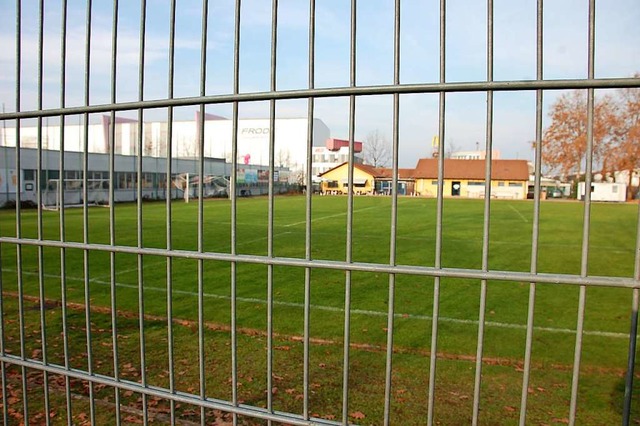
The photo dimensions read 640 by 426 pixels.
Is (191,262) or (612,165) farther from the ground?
(612,165)

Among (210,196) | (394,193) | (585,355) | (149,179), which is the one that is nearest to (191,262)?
(585,355)

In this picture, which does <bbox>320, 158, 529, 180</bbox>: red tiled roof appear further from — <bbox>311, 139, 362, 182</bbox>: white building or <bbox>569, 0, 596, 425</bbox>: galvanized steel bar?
<bbox>569, 0, 596, 425</bbox>: galvanized steel bar

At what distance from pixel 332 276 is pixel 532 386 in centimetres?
680

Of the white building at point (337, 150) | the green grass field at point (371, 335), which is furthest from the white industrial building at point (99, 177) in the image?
the white building at point (337, 150)

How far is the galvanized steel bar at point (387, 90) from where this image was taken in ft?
5.94

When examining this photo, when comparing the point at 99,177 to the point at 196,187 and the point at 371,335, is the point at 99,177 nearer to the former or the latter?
the point at 196,187

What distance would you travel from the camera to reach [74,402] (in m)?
4.78

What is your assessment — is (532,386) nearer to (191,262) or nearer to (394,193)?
(394,193)

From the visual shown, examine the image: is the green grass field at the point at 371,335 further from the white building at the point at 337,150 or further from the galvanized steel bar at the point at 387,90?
the galvanized steel bar at the point at 387,90

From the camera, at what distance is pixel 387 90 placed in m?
2.10

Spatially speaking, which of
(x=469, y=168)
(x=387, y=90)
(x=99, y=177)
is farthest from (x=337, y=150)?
(x=99, y=177)

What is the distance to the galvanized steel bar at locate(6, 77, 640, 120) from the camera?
181cm

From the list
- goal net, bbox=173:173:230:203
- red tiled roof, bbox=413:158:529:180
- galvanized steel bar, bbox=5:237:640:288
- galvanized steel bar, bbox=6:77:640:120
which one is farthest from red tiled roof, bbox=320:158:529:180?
goal net, bbox=173:173:230:203

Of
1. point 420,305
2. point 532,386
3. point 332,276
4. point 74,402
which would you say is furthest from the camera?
point 332,276
